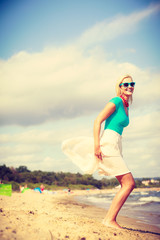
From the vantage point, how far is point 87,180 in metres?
102

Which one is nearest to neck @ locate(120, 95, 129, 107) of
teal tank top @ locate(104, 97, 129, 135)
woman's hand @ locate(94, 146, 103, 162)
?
teal tank top @ locate(104, 97, 129, 135)

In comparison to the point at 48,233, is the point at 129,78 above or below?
above

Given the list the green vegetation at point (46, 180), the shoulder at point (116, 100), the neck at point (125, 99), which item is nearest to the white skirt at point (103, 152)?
the shoulder at point (116, 100)

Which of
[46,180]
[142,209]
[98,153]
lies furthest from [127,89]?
[46,180]

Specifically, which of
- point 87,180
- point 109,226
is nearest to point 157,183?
point 87,180

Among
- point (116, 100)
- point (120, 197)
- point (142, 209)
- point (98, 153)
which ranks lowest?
point (142, 209)

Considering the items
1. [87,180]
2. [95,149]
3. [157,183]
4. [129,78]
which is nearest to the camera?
[95,149]

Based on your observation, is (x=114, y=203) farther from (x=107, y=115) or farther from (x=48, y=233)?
(x=107, y=115)

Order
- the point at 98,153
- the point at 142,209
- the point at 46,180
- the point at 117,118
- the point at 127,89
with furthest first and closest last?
the point at 46,180
the point at 142,209
the point at 127,89
the point at 117,118
the point at 98,153

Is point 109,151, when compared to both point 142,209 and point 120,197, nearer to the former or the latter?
point 120,197

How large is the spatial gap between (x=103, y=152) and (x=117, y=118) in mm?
574

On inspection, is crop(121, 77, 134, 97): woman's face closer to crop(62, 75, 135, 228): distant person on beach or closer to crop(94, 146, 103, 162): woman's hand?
crop(62, 75, 135, 228): distant person on beach

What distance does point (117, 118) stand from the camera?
3.56 m

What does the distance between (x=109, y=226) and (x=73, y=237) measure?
2.62 ft
